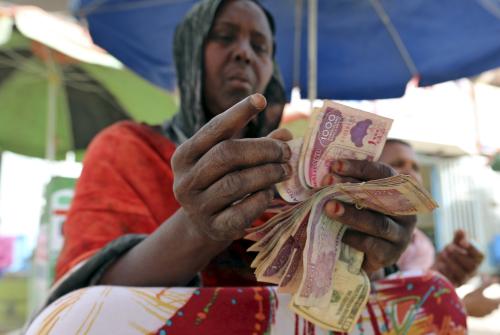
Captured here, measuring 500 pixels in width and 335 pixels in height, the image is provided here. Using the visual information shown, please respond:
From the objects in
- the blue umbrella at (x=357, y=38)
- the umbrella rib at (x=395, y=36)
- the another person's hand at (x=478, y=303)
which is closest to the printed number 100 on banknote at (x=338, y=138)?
the another person's hand at (x=478, y=303)

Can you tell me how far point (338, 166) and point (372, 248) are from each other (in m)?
0.20

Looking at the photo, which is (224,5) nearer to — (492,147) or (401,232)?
(401,232)

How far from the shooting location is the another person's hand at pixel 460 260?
1.76 meters

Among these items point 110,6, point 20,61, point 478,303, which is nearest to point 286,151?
point 478,303

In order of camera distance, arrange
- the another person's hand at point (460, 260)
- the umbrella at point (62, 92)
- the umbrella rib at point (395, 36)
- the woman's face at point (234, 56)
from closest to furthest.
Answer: the woman's face at point (234, 56) → the another person's hand at point (460, 260) → the umbrella rib at point (395, 36) → the umbrella at point (62, 92)

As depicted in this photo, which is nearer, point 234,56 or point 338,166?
point 338,166

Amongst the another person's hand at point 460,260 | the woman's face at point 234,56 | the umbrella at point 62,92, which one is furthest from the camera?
the umbrella at point 62,92

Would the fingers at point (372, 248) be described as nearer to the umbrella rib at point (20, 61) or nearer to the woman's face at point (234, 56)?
the woman's face at point (234, 56)

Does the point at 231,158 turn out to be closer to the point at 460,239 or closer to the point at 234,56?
the point at 234,56

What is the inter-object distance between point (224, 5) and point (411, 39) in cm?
180

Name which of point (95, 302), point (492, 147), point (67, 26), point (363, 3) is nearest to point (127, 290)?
point (95, 302)

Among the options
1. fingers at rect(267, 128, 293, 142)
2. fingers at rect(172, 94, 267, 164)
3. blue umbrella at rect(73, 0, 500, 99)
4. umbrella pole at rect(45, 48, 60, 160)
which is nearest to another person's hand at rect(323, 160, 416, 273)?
fingers at rect(267, 128, 293, 142)

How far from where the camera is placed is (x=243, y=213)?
732mm

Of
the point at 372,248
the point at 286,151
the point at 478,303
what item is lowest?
the point at 478,303
